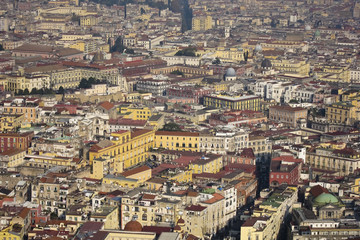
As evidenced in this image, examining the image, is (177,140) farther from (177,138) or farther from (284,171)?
(284,171)

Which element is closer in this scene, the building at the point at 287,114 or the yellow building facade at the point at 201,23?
the building at the point at 287,114

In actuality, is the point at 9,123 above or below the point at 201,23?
above

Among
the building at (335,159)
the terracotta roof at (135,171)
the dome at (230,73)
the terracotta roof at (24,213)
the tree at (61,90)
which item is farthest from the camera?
the dome at (230,73)

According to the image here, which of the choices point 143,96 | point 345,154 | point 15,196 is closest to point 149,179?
point 15,196

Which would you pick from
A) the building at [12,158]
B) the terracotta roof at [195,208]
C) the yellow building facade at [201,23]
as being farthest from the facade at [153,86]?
the yellow building facade at [201,23]

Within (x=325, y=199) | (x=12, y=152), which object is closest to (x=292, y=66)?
→ (x=12, y=152)

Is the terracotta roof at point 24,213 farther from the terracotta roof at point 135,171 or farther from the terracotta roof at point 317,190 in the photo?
the terracotta roof at point 317,190
